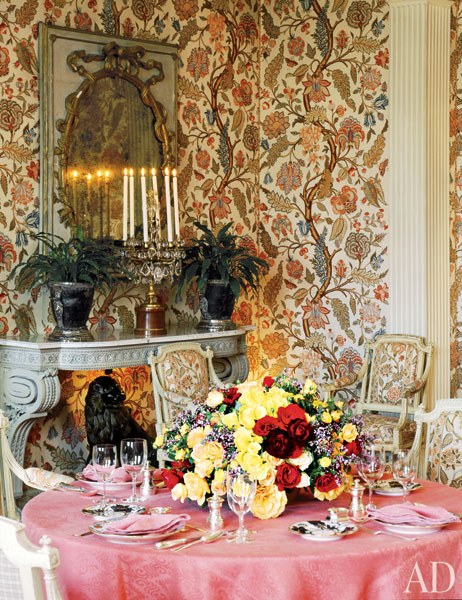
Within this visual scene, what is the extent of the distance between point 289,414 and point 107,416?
2202 mm

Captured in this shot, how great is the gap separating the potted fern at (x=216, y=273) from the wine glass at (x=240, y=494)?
109 inches

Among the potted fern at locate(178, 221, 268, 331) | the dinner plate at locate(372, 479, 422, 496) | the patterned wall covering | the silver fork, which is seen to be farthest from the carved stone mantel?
the silver fork

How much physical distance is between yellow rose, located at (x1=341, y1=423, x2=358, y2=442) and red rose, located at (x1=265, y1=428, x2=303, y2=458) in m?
0.16

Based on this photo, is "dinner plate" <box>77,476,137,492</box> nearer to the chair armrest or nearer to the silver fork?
the silver fork

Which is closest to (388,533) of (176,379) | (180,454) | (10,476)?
(180,454)

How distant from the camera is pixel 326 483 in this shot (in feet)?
8.43

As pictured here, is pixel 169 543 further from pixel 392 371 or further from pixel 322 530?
pixel 392 371

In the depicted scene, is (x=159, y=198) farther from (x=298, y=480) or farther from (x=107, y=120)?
(x=298, y=480)

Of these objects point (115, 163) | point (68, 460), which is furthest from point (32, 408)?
point (115, 163)

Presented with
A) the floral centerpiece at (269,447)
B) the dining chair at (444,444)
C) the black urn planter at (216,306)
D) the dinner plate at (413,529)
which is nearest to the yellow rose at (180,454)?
the floral centerpiece at (269,447)

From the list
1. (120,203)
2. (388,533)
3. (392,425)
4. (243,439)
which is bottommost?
(392,425)

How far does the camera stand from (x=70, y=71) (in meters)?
4.89

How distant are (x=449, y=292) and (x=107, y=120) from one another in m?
2.11

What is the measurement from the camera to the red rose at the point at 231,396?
2754 mm
